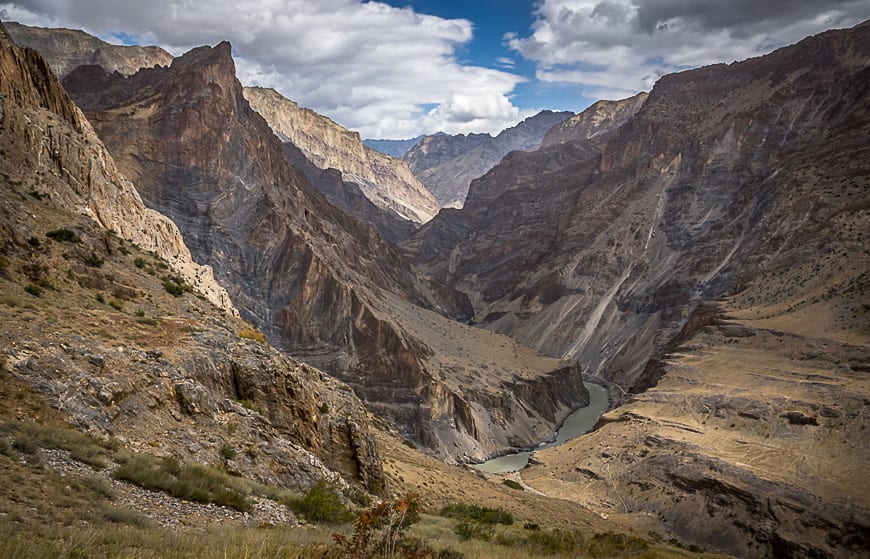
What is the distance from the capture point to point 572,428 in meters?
80.9

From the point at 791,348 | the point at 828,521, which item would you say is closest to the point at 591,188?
the point at 791,348

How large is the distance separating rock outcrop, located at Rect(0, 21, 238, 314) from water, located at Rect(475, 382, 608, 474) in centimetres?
3459

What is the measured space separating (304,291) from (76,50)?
11021cm

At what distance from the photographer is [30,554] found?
5754mm

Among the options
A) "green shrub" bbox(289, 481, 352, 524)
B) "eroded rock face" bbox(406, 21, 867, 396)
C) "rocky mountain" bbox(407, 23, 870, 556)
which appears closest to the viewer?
"green shrub" bbox(289, 481, 352, 524)

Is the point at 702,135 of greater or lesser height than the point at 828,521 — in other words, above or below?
above

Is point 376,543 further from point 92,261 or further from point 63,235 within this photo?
point 63,235

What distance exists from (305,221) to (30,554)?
88306 millimetres

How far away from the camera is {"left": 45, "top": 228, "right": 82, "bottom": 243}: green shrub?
872 inches

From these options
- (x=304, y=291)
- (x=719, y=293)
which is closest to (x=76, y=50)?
(x=304, y=291)

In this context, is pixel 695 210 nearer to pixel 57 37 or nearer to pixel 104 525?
pixel 104 525

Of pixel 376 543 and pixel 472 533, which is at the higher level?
pixel 376 543

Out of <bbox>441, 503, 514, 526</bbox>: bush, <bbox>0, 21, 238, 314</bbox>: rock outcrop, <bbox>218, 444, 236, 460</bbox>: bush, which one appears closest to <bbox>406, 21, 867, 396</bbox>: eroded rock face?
<bbox>441, 503, 514, 526</bbox>: bush

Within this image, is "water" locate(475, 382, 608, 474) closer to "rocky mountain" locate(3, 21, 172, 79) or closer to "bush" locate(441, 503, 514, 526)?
"bush" locate(441, 503, 514, 526)
